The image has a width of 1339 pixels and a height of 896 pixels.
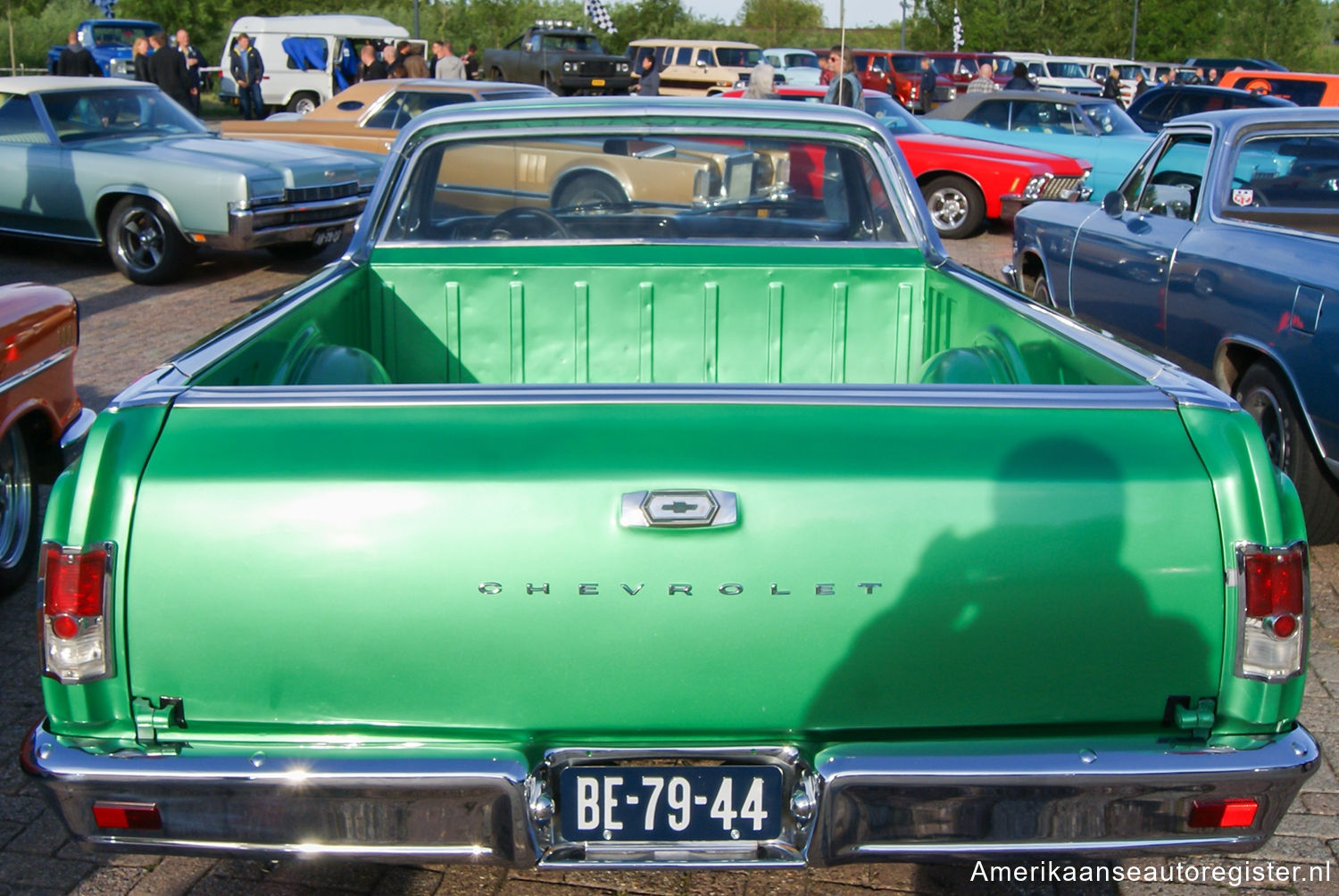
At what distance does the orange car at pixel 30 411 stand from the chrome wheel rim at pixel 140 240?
5.30 m

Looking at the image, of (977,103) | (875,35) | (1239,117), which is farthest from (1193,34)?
(1239,117)

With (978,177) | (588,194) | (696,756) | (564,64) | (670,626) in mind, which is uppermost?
(564,64)

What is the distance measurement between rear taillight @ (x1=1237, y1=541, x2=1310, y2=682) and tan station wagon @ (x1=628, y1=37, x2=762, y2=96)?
1038 inches

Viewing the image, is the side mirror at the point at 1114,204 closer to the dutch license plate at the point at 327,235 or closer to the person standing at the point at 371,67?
the dutch license plate at the point at 327,235

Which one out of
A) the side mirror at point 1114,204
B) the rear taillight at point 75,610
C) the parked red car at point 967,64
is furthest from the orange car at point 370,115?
the parked red car at point 967,64

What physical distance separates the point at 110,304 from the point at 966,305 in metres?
7.35

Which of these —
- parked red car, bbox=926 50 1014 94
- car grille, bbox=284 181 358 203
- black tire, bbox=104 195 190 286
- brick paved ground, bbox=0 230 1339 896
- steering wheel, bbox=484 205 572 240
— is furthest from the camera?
parked red car, bbox=926 50 1014 94

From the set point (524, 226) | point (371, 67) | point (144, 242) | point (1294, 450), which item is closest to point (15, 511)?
point (524, 226)

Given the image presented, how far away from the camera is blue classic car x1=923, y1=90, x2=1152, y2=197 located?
13.2 meters

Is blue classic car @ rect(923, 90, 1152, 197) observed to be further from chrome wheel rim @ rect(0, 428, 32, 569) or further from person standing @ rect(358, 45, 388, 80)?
chrome wheel rim @ rect(0, 428, 32, 569)

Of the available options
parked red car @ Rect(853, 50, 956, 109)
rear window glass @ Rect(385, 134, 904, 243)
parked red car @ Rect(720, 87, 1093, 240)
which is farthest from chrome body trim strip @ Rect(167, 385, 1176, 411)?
parked red car @ Rect(853, 50, 956, 109)

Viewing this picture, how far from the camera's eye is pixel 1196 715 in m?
2.08

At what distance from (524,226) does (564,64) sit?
25120 millimetres

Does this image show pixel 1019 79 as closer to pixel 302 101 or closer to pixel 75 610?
pixel 302 101
